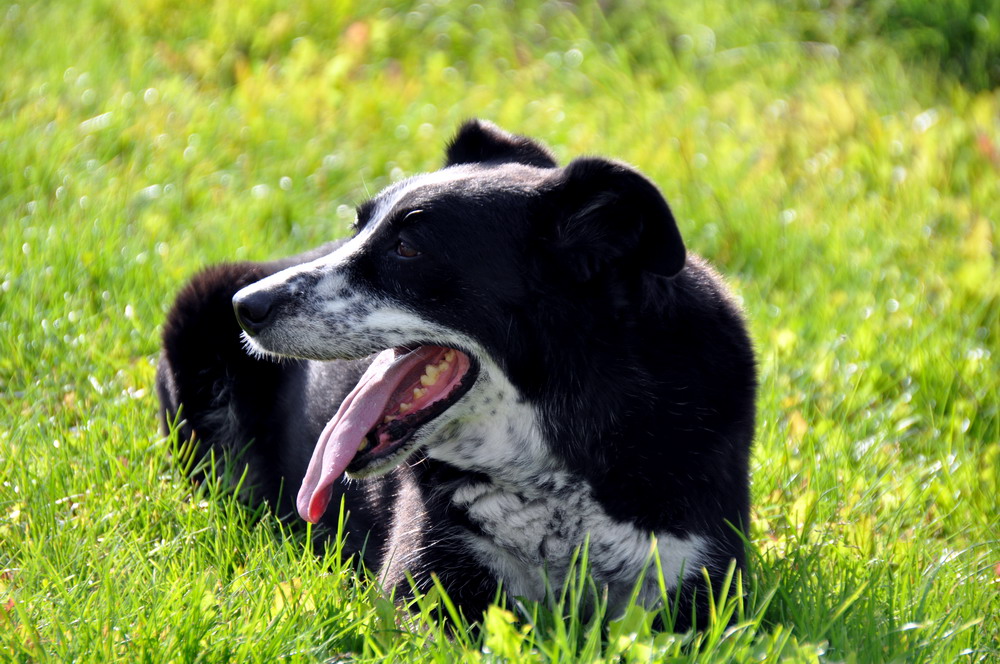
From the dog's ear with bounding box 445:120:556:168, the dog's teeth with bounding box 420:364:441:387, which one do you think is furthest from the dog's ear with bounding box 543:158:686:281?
the dog's ear with bounding box 445:120:556:168

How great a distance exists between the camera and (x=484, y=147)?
3.40m

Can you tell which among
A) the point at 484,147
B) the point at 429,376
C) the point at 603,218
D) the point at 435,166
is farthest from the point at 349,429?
the point at 435,166

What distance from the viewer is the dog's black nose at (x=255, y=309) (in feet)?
8.99

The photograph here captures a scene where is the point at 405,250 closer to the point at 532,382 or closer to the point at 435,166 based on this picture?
the point at 532,382

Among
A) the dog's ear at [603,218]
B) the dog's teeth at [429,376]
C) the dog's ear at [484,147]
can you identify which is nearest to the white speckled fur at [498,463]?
the dog's teeth at [429,376]

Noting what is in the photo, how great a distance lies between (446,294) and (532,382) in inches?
12.2

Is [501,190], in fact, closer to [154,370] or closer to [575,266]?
[575,266]

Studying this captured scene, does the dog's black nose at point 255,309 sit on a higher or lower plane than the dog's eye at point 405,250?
lower

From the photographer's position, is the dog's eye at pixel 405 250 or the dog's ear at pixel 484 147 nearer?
the dog's eye at pixel 405 250

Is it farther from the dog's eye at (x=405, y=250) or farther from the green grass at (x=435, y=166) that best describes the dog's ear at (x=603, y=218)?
the green grass at (x=435, y=166)

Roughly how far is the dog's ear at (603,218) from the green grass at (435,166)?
2.77ft

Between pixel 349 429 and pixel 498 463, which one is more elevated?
pixel 349 429

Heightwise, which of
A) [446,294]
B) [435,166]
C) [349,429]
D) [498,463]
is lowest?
[435,166]

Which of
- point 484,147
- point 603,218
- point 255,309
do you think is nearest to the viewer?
point 603,218
